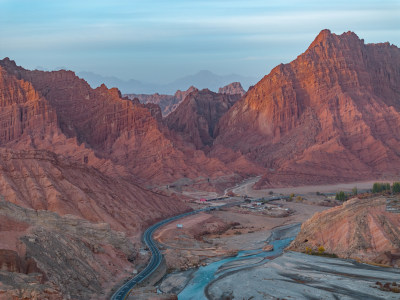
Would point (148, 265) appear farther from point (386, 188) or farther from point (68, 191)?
point (386, 188)

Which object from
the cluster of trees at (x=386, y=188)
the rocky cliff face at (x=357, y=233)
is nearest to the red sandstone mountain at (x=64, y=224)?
the rocky cliff face at (x=357, y=233)

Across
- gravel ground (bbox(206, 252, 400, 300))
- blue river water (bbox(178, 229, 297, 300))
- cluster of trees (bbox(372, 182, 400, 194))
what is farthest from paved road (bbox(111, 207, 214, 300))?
cluster of trees (bbox(372, 182, 400, 194))

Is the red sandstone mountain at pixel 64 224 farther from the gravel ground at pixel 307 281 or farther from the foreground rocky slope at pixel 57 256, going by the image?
the gravel ground at pixel 307 281

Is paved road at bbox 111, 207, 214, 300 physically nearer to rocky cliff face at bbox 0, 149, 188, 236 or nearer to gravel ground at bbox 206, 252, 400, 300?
rocky cliff face at bbox 0, 149, 188, 236

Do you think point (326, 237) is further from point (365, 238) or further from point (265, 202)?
point (265, 202)

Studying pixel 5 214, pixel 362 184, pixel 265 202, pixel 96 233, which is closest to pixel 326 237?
pixel 96 233

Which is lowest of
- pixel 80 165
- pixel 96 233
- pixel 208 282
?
pixel 208 282
